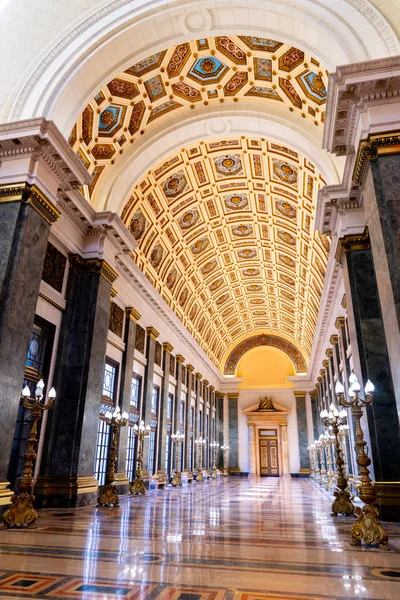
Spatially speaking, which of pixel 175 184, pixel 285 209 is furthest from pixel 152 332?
pixel 285 209

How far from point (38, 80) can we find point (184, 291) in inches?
536

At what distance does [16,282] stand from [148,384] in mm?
9850

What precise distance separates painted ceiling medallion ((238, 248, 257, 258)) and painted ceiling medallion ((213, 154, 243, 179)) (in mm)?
6250

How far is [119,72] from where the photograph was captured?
32.2ft

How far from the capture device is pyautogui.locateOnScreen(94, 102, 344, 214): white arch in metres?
11.9

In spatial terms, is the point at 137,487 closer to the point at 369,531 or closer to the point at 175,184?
the point at 369,531

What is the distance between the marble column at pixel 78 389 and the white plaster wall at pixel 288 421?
23903mm

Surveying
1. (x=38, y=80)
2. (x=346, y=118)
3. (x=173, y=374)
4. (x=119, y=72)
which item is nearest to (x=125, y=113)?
(x=119, y=72)

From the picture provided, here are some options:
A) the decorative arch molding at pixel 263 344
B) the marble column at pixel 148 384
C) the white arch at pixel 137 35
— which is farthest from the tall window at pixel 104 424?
the decorative arch molding at pixel 263 344

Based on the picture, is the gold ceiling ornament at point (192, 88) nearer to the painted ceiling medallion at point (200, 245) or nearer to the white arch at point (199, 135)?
the white arch at point (199, 135)

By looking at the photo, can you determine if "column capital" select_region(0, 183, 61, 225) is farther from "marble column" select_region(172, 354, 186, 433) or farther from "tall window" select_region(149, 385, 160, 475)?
"marble column" select_region(172, 354, 186, 433)

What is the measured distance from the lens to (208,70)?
11398 millimetres

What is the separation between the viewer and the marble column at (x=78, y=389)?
9.34 meters

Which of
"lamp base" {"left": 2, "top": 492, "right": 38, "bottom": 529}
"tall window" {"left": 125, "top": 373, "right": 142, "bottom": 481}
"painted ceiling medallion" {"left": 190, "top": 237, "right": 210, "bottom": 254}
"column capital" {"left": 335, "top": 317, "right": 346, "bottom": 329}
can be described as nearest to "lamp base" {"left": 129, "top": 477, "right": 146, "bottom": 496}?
"tall window" {"left": 125, "top": 373, "right": 142, "bottom": 481}
